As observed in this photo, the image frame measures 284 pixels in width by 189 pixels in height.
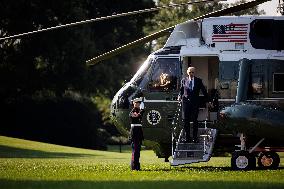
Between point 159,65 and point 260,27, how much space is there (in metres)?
2.85

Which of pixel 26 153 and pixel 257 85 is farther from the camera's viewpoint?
pixel 26 153

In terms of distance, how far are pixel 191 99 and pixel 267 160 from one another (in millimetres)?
2943

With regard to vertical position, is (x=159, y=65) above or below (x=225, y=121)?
above

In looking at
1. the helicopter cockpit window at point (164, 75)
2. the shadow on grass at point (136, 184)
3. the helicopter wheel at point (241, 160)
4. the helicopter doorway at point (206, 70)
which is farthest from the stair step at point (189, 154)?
the shadow on grass at point (136, 184)

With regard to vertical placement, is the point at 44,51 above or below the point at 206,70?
above

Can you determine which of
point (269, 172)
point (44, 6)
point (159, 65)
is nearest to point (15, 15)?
point (44, 6)

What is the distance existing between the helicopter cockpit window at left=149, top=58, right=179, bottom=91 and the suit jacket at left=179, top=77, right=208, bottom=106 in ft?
2.56

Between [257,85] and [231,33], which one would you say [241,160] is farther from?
[231,33]

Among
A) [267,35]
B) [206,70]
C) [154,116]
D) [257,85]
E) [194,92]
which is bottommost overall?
[154,116]

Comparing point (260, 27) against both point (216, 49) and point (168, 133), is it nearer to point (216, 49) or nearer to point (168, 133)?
point (216, 49)

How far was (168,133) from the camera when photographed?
21875 millimetres

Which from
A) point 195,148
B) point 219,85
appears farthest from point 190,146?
point 219,85

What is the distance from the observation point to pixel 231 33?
21547 mm

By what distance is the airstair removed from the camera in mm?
20188
